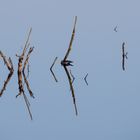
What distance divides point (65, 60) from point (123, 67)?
1555 millimetres

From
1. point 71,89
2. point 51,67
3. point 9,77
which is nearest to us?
point 71,89

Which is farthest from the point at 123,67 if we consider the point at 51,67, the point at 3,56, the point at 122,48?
the point at 3,56

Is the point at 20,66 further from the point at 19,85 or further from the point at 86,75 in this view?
the point at 86,75

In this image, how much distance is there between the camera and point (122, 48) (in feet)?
19.1

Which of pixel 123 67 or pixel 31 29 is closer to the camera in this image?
pixel 31 29

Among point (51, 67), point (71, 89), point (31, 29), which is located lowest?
point (71, 89)

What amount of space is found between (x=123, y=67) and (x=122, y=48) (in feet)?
1.14

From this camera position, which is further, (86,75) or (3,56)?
(86,75)

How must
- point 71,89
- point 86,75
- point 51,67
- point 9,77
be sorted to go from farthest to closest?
point 86,75, point 51,67, point 9,77, point 71,89

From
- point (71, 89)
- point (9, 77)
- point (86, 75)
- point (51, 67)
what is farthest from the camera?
point (86, 75)

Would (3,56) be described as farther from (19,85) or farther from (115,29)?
(115,29)

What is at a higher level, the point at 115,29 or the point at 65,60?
the point at 115,29

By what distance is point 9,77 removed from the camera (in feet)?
15.9

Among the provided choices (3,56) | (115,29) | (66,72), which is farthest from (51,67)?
(115,29)
